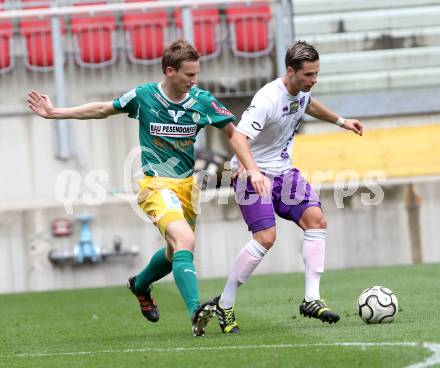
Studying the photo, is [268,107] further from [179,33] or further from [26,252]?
[179,33]

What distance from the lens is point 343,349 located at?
5.89 m

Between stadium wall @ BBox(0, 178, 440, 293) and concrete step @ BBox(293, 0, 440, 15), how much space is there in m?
4.04

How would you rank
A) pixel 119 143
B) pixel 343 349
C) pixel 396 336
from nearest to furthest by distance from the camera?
pixel 343 349, pixel 396 336, pixel 119 143

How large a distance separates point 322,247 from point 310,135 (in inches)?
256

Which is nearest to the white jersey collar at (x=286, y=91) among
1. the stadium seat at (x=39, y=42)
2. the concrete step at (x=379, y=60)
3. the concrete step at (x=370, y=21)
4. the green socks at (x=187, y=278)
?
the green socks at (x=187, y=278)

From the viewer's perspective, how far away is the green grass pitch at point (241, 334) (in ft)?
18.8

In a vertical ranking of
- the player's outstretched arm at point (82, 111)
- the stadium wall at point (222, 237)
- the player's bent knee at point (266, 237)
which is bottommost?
the stadium wall at point (222, 237)

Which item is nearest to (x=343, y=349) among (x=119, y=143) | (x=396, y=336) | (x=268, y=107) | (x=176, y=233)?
(x=396, y=336)

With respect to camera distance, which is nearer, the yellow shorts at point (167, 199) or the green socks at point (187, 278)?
the green socks at point (187, 278)

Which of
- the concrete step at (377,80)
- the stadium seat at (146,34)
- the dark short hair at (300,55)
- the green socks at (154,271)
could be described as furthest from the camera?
the concrete step at (377,80)

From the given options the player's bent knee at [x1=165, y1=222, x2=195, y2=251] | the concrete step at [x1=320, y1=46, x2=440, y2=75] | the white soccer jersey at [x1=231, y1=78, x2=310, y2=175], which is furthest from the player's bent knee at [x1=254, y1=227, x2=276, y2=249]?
the concrete step at [x1=320, y1=46, x2=440, y2=75]

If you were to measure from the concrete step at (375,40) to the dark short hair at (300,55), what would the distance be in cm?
922

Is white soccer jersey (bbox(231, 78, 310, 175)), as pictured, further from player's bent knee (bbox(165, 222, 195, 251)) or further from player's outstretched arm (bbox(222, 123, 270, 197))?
player's bent knee (bbox(165, 222, 195, 251))

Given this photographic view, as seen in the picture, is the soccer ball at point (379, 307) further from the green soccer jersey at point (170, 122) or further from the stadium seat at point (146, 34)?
the stadium seat at point (146, 34)
